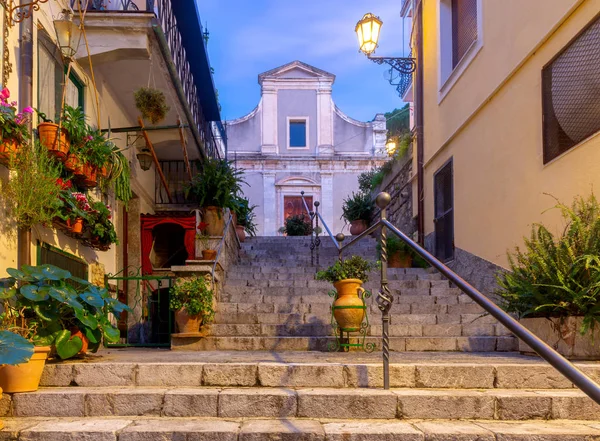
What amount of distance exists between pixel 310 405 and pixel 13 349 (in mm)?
1752

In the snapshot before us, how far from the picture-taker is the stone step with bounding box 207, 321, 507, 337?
6.00m

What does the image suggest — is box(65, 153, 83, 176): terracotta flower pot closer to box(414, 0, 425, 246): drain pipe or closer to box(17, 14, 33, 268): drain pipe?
box(17, 14, 33, 268): drain pipe

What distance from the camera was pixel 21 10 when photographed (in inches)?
203

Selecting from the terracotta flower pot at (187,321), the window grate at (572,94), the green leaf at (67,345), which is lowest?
the terracotta flower pot at (187,321)

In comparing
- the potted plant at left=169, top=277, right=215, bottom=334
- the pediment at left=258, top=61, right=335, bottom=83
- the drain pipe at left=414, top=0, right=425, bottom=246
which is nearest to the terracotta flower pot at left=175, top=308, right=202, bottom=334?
the potted plant at left=169, top=277, right=215, bottom=334

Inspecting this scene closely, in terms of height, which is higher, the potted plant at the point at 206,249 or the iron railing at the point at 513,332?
the potted plant at the point at 206,249

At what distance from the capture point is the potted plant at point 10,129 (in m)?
4.63

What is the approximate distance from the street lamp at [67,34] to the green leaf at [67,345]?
133 inches

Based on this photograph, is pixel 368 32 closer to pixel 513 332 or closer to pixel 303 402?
pixel 303 402

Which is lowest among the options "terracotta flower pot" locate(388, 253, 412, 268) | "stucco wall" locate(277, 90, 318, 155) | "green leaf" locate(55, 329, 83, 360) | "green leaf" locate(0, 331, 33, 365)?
"green leaf" locate(55, 329, 83, 360)

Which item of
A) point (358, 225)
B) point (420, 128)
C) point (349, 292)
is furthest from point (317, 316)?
point (358, 225)

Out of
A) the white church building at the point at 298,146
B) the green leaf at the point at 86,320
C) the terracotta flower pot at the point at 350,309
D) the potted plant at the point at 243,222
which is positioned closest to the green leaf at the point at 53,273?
the green leaf at the point at 86,320

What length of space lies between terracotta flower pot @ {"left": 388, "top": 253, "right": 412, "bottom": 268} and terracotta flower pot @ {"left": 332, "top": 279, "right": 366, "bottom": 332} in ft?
12.8

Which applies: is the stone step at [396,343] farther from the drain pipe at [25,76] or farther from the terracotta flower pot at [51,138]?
the terracotta flower pot at [51,138]
